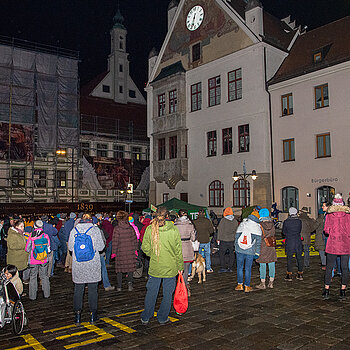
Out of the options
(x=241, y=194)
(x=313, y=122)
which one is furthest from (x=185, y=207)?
(x=313, y=122)

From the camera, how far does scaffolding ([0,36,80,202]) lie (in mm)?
34062

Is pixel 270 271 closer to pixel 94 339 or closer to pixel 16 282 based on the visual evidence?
pixel 94 339

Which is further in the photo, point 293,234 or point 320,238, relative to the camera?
point 320,238

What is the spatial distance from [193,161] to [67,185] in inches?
671

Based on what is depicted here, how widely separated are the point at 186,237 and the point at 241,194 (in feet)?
59.9

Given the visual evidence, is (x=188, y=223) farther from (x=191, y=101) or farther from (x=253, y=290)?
(x=191, y=101)

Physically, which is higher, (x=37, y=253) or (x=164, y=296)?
(x=37, y=253)

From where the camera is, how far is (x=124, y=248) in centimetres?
951

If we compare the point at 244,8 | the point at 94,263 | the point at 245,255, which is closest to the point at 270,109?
the point at 244,8

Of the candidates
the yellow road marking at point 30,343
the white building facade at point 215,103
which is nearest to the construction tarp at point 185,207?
the white building facade at point 215,103

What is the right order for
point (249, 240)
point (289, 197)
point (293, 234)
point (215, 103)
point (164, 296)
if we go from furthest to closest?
point (215, 103)
point (289, 197)
point (293, 234)
point (249, 240)
point (164, 296)

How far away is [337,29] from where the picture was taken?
25906 millimetres

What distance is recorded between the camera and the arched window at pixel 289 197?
24562 mm

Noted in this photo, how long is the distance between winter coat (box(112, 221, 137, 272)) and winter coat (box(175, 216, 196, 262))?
1337 mm
